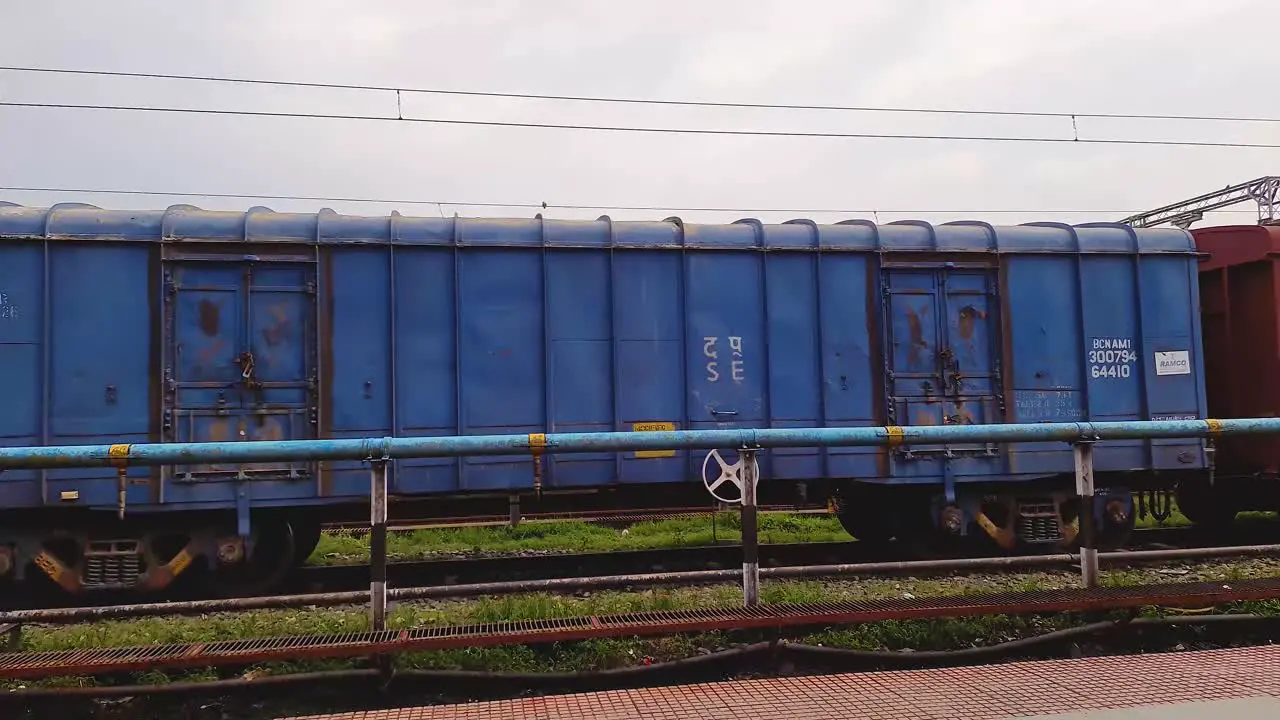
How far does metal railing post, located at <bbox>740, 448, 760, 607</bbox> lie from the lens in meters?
4.38

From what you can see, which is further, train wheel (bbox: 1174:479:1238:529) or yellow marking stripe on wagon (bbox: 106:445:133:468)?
train wheel (bbox: 1174:479:1238:529)

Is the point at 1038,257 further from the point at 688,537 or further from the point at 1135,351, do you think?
the point at 688,537

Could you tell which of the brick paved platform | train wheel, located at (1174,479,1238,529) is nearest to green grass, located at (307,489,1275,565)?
train wheel, located at (1174,479,1238,529)

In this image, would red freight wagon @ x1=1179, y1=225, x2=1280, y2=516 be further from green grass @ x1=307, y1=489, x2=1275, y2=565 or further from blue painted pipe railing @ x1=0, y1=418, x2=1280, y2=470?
blue painted pipe railing @ x1=0, y1=418, x2=1280, y2=470

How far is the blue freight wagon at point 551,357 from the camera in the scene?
785 cm

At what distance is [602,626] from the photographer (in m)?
4.14

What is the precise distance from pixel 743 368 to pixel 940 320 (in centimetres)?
232

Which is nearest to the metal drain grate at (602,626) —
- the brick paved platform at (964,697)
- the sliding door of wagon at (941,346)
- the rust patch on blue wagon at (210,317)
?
the brick paved platform at (964,697)

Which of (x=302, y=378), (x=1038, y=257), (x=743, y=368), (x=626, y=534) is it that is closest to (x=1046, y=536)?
(x=1038, y=257)

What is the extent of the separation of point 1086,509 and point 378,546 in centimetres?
385

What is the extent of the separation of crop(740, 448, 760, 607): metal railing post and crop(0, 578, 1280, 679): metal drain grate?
0.11 m

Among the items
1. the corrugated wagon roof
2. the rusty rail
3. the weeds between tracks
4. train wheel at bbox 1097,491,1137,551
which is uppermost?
the corrugated wagon roof

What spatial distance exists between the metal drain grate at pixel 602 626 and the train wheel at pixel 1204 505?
21.4 feet

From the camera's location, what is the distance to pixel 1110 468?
9.26 meters
